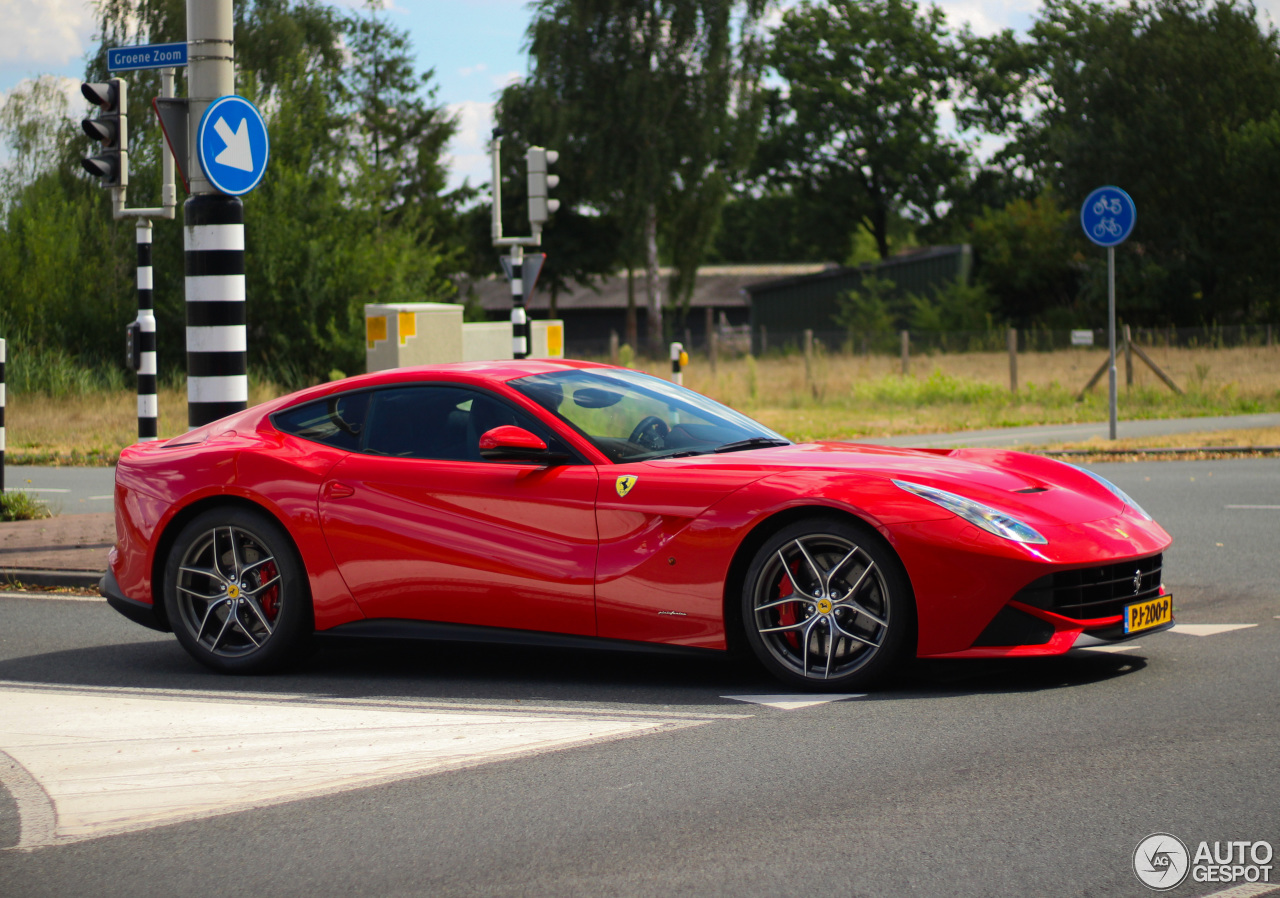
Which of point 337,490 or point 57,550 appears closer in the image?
point 337,490

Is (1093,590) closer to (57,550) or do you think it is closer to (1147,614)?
(1147,614)

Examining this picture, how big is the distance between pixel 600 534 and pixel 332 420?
1.54m

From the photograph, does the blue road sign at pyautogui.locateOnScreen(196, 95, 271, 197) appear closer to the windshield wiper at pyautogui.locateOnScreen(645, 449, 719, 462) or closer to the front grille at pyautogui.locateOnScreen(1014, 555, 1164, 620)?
the windshield wiper at pyautogui.locateOnScreen(645, 449, 719, 462)

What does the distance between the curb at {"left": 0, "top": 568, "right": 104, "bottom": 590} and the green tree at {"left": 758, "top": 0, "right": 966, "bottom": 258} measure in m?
69.3

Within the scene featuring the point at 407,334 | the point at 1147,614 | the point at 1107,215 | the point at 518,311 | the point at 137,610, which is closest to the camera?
the point at 1147,614

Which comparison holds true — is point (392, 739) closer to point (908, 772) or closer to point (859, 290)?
point (908, 772)

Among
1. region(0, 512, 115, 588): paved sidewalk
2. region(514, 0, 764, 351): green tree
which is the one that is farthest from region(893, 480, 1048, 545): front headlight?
region(514, 0, 764, 351): green tree

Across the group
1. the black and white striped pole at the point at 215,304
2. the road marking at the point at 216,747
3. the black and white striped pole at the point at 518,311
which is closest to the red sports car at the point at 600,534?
the road marking at the point at 216,747

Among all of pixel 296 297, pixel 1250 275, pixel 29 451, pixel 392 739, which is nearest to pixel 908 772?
pixel 392 739

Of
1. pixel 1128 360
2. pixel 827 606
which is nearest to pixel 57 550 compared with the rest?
pixel 827 606

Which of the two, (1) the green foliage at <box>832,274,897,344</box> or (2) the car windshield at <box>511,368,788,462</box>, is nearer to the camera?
(2) the car windshield at <box>511,368,788,462</box>

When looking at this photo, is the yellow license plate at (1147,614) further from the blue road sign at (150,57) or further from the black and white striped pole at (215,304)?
the blue road sign at (150,57)

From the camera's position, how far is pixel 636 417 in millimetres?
6266

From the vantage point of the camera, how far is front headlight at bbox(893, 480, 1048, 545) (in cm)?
529
